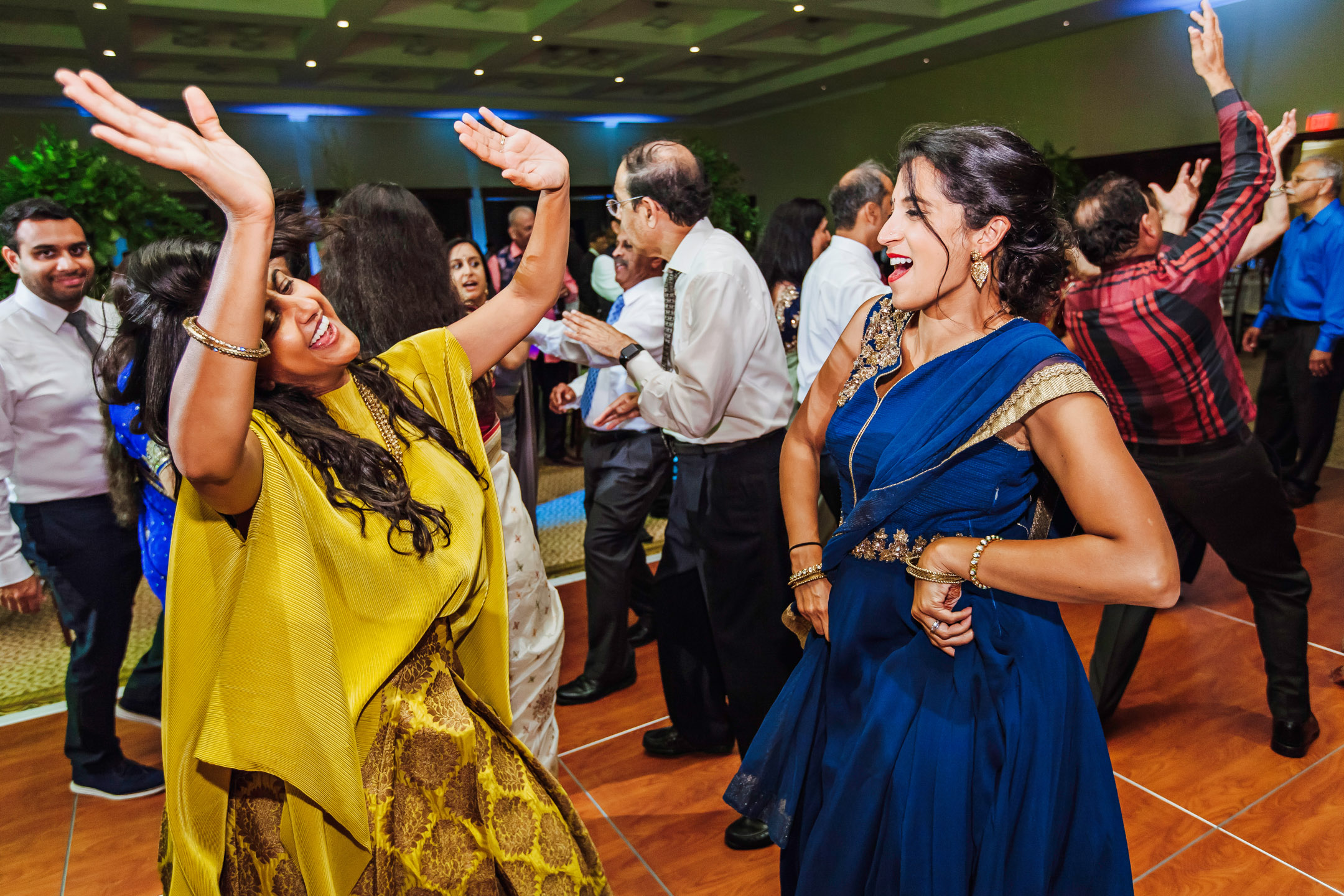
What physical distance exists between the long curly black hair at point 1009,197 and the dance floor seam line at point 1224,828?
1.21 meters

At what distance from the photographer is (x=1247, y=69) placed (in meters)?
7.92

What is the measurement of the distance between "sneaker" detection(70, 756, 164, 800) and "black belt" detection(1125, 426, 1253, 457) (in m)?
2.87

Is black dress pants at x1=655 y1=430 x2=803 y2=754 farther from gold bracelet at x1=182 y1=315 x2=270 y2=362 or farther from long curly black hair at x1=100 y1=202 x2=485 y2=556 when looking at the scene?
gold bracelet at x1=182 y1=315 x2=270 y2=362

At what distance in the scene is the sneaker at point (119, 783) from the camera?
98.3 inches

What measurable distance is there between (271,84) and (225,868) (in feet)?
34.3

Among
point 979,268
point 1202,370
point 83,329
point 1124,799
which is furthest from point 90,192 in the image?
point 1124,799

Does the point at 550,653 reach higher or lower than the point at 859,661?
lower

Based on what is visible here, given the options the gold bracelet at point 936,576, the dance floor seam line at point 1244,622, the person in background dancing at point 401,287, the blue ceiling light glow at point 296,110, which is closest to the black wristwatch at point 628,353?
the person in background dancing at point 401,287

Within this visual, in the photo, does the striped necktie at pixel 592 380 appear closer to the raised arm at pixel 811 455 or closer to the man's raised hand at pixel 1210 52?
the raised arm at pixel 811 455

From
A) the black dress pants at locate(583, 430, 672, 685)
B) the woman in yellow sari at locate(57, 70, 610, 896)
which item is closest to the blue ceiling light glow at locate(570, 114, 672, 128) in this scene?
the black dress pants at locate(583, 430, 672, 685)

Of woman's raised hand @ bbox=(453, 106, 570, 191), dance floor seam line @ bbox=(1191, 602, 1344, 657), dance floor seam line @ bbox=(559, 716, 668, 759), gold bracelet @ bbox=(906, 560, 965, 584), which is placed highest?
woman's raised hand @ bbox=(453, 106, 570, 191)

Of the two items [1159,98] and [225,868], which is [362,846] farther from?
[1159,98]

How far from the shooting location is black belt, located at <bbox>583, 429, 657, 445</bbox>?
295 cm

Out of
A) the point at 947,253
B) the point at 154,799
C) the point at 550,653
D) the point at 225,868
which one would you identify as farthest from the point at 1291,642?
the point at 154,799
